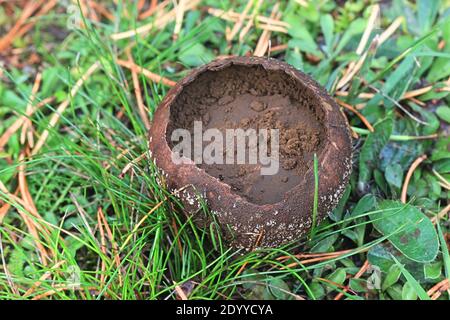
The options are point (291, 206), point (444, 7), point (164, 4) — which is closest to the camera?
point (291, 206)

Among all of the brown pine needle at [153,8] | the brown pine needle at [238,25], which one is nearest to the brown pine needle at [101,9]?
the brown pine needle at [153,8]

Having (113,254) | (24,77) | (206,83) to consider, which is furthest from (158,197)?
(24,77)

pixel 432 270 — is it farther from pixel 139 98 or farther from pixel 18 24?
pixel 18 24

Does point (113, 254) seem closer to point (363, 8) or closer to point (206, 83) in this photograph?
point (206, 83)

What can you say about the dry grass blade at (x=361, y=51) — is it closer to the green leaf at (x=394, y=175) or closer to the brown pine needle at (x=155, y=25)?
the green leaf at (x=394, y=175)

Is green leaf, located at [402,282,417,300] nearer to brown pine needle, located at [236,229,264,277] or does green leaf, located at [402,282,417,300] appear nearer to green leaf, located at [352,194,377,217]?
green leaf, located at [352,194,377,217]

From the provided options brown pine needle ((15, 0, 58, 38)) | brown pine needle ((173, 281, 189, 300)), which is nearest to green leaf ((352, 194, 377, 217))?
brown pine needle ((173, 281, 189, 300))
